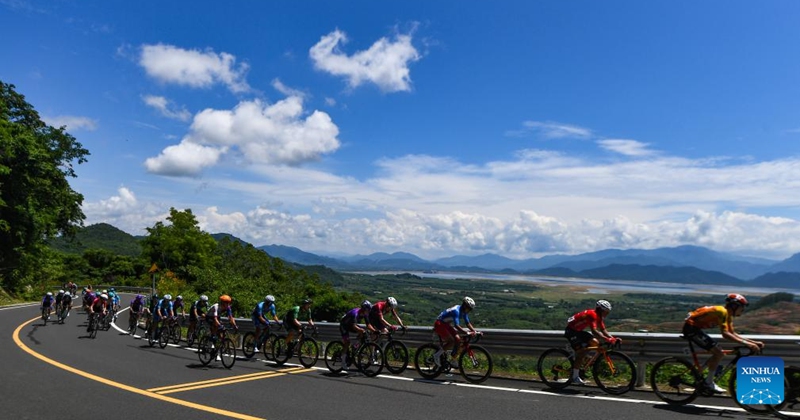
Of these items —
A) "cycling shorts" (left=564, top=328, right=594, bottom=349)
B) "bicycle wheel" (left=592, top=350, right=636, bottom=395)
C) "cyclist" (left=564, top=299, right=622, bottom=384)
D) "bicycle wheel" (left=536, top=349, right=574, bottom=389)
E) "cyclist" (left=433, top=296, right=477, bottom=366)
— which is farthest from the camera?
"cyclist" (left=433, top=296, right=477, bottom=366)

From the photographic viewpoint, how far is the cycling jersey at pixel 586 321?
8383 millimetres

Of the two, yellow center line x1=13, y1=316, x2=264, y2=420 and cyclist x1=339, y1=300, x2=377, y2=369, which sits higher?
cyclist x1=339, y1=300, x2=377, y2=369

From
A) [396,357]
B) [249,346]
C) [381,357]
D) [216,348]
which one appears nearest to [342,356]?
[381,357]

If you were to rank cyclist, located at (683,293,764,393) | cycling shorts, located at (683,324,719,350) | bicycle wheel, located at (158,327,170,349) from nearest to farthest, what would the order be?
cyclist, located at (683,293,764,393), cycling shorts, located at (683,324,719,350), bicycle wheel, located at (158,327,170,349)

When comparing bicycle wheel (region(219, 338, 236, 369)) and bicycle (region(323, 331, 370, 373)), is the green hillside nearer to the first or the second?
bicycle wheel (region(219, 338, 236, 369))

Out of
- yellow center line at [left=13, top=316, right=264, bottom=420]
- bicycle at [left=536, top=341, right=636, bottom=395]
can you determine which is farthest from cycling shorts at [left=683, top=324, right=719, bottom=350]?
yellow center line at [left=13, top=316, right=264, bottom=420]

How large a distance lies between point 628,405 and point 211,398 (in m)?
7.08

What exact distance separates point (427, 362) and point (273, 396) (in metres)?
3.49

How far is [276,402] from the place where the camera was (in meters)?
7.80

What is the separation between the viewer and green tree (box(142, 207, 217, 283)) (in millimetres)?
69688

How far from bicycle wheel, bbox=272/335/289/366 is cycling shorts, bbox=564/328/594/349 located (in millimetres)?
7371

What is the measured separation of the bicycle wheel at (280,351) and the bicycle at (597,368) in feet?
22.4

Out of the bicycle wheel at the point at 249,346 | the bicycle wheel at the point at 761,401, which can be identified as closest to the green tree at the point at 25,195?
the bicycle wheel at the point at 249,346

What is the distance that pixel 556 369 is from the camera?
8875 millimetres
